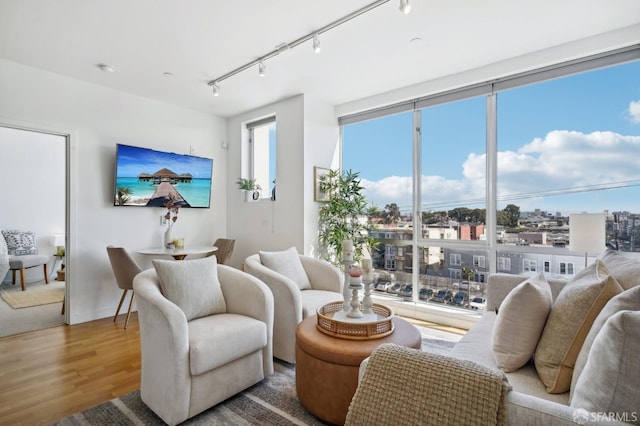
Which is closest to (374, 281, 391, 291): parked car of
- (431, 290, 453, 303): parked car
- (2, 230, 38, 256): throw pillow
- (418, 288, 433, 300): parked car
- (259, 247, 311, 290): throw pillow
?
(418, 288, 433, 300): parked car

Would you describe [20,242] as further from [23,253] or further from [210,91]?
[210,91]

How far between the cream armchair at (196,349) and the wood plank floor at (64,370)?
499mm

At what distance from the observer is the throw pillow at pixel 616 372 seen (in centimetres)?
86

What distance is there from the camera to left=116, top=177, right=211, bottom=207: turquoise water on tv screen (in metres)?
4.04

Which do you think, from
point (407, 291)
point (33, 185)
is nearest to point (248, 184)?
point (407, 291)

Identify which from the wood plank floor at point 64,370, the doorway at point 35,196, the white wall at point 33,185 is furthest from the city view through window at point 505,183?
the white wall at point 33,185

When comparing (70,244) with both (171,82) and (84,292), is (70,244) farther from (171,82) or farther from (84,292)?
(171,82)

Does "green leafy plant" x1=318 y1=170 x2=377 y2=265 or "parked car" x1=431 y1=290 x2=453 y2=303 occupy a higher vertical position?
"green leafy plant" x1=318 y1=170 x2=377 y2=265

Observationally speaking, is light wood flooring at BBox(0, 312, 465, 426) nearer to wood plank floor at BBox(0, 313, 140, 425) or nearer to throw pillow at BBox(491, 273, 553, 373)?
wood plank floor at BBox(0, 313, 140, 425)

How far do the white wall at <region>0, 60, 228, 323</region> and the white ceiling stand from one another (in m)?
0.22

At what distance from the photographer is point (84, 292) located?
3764 millimetres

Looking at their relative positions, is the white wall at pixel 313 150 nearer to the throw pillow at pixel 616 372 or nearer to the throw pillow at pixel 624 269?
the throw pillow at pixel 624 269

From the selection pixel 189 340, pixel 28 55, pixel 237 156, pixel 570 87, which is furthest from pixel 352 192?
pixel 28 55

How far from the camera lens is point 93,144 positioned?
384cm
